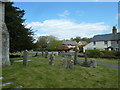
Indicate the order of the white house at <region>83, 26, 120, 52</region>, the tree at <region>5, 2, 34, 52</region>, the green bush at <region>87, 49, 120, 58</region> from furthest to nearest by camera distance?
the white house at <region>83, 26, 120, 52</region>
the green bush at <region>87, 49, 120, 58</region>
the tree at <region>5, 2, 34, 52</region>

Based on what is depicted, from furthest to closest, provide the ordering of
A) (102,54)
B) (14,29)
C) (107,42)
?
(107,42), (102,54), (14,29)

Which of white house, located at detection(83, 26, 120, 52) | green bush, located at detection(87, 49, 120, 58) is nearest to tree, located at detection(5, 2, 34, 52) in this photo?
green bush, located at detection(87, 49, 120, 58)

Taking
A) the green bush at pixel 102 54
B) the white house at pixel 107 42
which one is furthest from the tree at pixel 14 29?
the white house at pixel 107 42

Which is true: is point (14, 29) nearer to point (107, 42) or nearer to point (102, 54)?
point (102, 54)

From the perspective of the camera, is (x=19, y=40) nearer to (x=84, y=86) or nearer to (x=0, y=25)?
(x=0, y=25)

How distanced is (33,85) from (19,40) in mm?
10936

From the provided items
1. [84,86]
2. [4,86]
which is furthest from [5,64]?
[84,86]

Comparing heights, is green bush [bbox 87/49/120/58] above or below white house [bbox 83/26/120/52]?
below

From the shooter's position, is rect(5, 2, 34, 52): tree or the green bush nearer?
rect(5, 2, 34, 52): tree

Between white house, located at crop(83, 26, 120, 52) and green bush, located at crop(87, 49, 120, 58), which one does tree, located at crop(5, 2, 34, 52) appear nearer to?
green bush, located at crop(87, 49, 120, 58)

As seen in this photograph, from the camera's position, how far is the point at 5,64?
9.14m

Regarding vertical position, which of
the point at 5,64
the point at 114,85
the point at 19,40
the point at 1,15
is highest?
the point at 1,15

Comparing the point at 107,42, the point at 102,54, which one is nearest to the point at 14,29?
the point at 102,54

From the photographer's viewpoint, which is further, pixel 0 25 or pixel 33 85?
pixel 0 25
